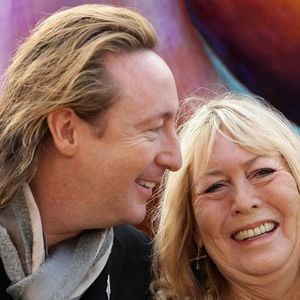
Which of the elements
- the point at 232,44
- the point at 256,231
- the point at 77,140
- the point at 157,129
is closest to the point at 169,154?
the point at 157,129

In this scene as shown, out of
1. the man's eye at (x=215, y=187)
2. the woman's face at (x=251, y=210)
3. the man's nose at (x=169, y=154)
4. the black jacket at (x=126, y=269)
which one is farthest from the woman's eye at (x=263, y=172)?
the black jacket at (x=126, y=269)

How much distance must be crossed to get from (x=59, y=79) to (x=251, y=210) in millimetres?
615

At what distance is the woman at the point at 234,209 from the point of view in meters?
1.88

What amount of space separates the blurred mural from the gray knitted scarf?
0.86m

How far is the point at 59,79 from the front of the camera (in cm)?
167

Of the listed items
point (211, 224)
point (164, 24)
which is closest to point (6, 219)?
point (211, 224)

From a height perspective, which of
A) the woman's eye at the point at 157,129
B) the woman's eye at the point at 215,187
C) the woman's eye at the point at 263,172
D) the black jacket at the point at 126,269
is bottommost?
the black jacket at the point at 126,269

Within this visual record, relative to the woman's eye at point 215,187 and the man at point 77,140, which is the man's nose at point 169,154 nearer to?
the man at point 77,140

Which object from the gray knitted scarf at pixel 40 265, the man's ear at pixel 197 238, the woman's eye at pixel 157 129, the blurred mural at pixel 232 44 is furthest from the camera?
the blurred mural at pixel 232 44

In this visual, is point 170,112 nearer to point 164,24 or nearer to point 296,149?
point 296,149

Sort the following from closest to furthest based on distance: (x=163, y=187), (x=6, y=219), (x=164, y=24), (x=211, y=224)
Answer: (x=6, y=219) → (x=211, y=224) → (x=163, y=187) → (x=164, y=24)

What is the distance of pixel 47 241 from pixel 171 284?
1.55 ft

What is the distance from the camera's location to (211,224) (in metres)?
1.94

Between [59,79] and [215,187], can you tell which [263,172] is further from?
[59,79]
